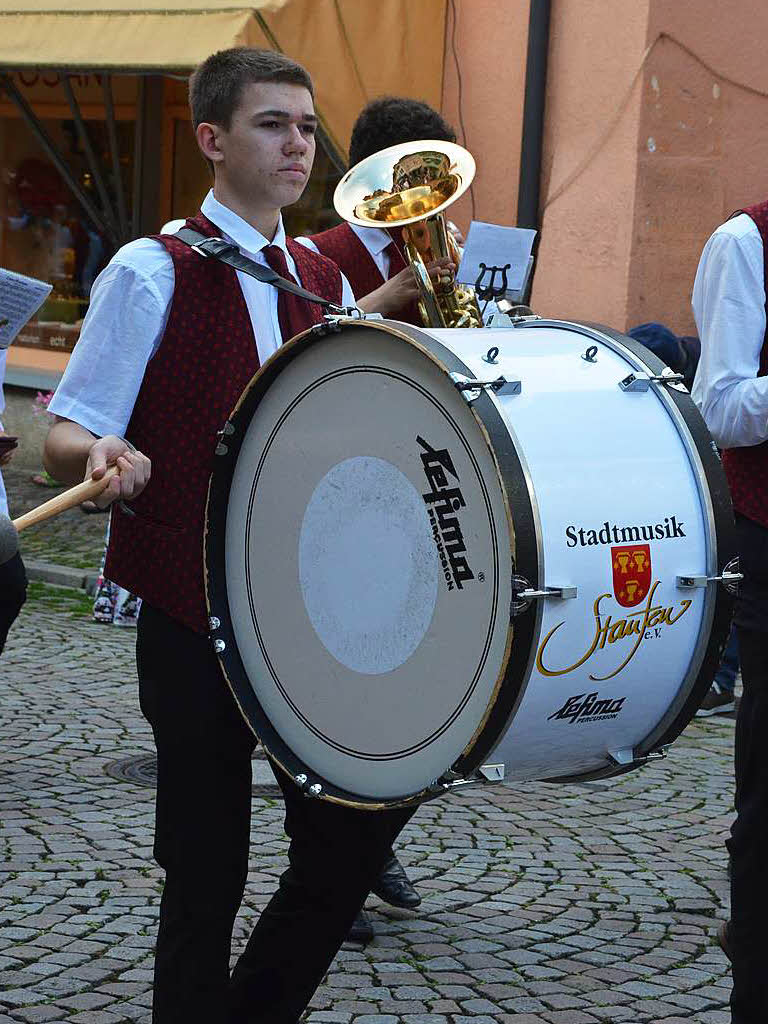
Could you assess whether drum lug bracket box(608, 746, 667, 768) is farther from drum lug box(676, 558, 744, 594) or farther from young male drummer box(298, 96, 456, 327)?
young male drummer box(298, 96, 456, 327)

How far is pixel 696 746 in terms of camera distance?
629cm

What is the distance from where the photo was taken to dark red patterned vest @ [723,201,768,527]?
3318mm

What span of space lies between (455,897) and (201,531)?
71.0 inches

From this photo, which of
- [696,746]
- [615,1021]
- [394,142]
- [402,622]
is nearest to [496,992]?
[615,1021]

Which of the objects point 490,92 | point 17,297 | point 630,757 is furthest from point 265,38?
point 630,757

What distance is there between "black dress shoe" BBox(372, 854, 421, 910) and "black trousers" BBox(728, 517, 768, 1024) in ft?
3.97

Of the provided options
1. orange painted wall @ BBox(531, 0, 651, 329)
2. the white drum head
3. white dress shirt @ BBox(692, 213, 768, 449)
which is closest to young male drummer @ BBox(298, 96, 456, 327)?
white dress shirt @ BBox(692, 213, 768, 449)

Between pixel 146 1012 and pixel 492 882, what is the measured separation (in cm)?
127

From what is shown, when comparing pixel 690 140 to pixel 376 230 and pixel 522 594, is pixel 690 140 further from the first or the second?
pixel 522 594

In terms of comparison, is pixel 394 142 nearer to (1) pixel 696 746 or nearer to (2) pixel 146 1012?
(2) pixel 146 1012

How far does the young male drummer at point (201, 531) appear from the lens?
9.37ft

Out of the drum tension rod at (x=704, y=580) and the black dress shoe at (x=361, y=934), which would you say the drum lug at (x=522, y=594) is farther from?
the black dress shoe at (x=361, y=934)

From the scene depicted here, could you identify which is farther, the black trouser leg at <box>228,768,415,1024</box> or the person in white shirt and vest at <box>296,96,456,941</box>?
the person in white shirt and vest at <box>296,96,456,941</box>

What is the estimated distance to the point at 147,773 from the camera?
5.50 metres
